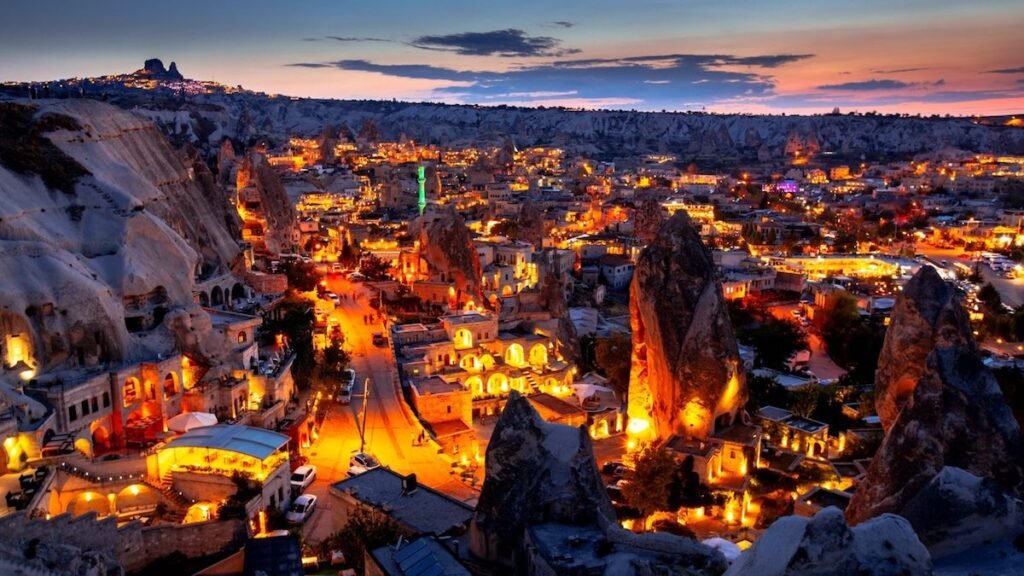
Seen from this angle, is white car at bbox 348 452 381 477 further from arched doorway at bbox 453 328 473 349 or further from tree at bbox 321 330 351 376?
arched doorway at bbox 453 328 473 349

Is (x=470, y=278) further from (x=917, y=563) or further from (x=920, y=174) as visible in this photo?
(x=920, y=174)

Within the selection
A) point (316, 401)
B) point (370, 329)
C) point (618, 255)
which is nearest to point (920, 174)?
point (618, 255)

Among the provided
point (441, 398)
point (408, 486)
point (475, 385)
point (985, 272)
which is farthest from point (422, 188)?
point (408, 486)

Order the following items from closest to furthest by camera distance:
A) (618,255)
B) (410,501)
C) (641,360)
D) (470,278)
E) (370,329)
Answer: (410,501)
(641,360)
(370,329)
(470,278)
(618,255)

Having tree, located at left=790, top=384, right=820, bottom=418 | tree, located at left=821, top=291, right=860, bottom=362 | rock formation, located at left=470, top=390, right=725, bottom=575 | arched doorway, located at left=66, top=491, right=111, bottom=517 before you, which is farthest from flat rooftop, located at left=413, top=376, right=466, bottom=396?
tree, located at left=821, top=291, right=860, bottom=362

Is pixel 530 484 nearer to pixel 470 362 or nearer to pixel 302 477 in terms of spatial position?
pixel 302 477
